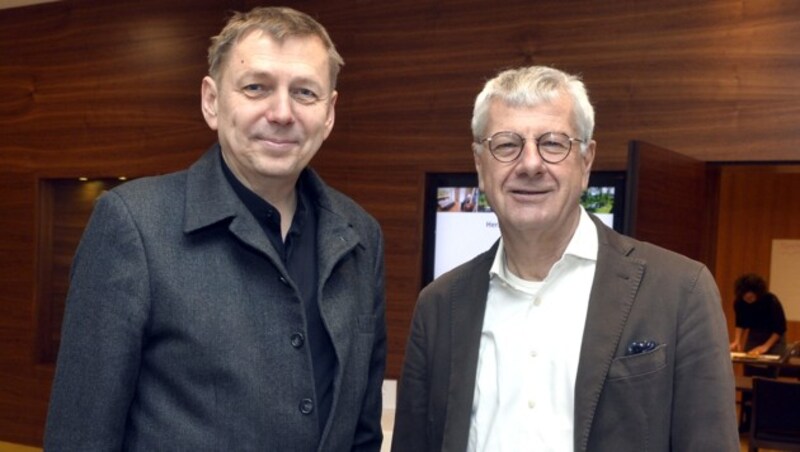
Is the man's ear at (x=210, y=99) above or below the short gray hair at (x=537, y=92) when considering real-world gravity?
below

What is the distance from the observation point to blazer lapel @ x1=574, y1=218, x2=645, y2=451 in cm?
177

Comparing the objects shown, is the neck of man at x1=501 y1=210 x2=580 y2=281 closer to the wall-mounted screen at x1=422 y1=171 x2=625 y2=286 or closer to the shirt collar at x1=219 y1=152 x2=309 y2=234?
the shirt collar at x1=219 y1=152 x2=309 y2=234

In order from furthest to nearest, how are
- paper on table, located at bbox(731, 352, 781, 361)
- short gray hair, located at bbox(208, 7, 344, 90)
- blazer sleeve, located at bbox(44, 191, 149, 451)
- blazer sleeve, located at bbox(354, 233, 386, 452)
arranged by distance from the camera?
paper on table, located at bbox(731, 352, 781, 361), blazer sleeve, located at bbox(354, 233, 386, 452), short gray hair, located at bbox(208, 7, 344, 90), blazer sleeve, located at bbox(44, 191, 149, 451)

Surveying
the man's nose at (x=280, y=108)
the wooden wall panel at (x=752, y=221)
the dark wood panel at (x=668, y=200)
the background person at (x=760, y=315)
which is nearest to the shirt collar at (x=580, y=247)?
the man's nose at (x=280, y=108)

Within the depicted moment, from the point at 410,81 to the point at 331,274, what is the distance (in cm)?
373

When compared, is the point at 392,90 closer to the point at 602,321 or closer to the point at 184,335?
the point at 602,321

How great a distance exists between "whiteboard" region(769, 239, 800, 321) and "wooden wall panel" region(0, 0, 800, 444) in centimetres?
579

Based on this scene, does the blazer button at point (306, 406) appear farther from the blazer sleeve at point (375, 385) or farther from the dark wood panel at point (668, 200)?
the dark wood panel at point (668, 200)

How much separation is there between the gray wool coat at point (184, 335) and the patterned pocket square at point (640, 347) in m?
0.55

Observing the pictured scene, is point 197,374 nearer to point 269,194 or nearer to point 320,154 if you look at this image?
point 269,194

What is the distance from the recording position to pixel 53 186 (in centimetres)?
674

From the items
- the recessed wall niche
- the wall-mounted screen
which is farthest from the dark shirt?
the recessed wall niche

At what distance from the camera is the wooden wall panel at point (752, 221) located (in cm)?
982

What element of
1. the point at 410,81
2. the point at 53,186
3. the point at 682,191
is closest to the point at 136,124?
the point at 53,186
